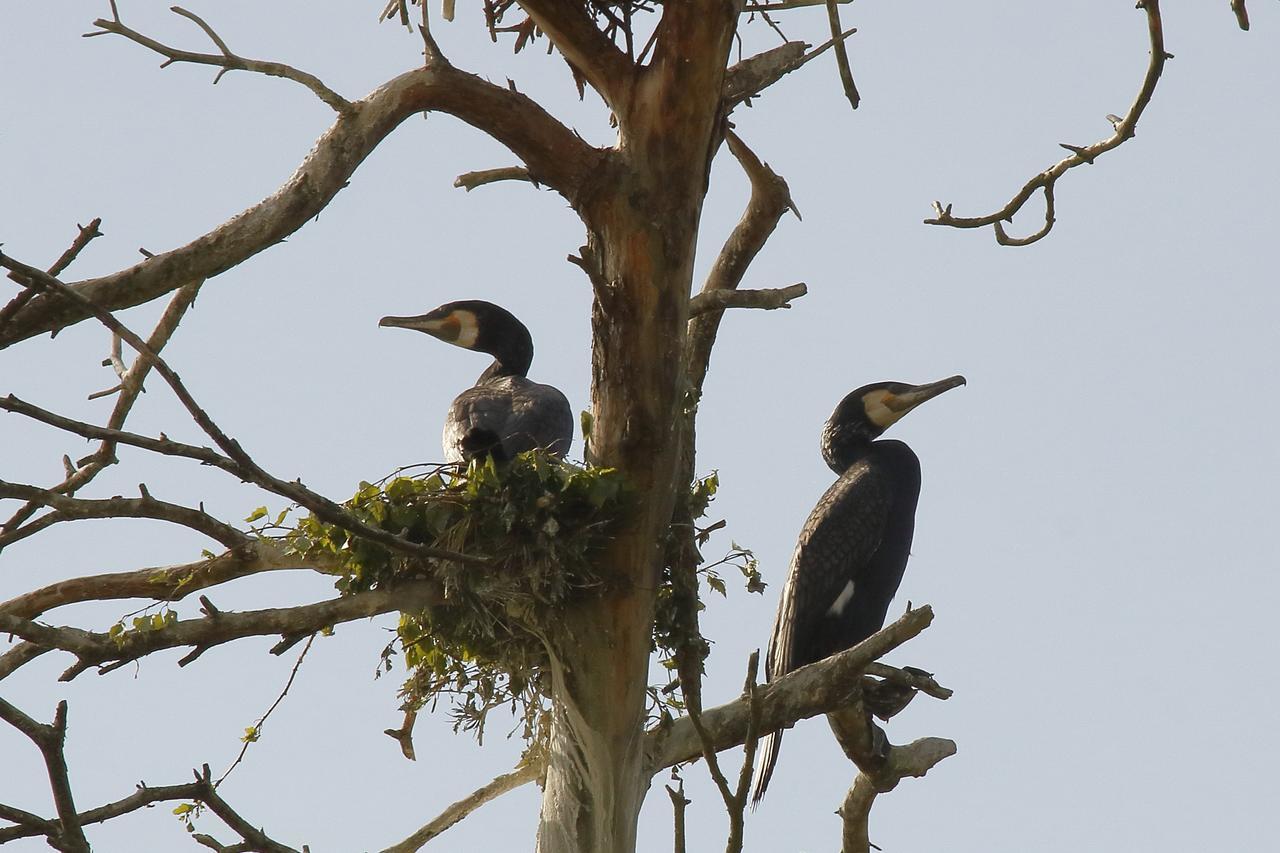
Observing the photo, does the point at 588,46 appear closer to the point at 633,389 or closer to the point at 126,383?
the point at 633,389

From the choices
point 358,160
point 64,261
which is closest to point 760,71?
point 358,160

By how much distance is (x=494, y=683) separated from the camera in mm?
5270

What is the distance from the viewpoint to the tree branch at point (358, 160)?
4.27 metres

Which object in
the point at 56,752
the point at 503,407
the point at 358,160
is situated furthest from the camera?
the point at 503,407

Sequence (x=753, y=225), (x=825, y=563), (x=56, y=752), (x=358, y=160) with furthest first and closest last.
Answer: (x=825, y=563) → (x=753, y=225) → (x=358, y=160) → (x=56, y=752)

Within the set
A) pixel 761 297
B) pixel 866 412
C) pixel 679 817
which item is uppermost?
pixel 866 412

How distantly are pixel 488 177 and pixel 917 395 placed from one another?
2.63 meters

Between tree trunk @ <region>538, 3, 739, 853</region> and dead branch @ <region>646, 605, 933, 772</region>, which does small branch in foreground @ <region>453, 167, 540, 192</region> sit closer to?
tree trunk @ <region>538, 3, 739, 853</region>

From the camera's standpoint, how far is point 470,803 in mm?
5539

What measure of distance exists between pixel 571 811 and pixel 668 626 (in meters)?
0.61

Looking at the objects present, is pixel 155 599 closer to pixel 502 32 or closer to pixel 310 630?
pixel 310 630

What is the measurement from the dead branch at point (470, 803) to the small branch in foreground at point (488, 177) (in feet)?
6.09

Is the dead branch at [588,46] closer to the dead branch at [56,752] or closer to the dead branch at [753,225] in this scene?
the dead branch at [753,225]

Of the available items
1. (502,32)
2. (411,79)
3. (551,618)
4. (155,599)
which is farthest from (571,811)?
(502,32)
